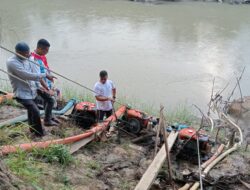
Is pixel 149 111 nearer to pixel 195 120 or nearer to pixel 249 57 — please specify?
pixel 195 120

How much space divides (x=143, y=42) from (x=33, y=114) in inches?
473

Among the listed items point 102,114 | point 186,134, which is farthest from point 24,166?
point 102,114

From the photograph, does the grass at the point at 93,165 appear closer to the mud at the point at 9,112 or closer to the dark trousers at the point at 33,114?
the dark trousers at the point at 33,114

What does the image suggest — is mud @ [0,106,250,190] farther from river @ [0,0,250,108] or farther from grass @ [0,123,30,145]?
river @ [0,0,250,108]

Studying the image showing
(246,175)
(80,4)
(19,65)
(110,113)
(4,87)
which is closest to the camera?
(19,65)

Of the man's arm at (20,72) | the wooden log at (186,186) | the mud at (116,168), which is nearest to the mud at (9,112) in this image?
the mud at (116,168)

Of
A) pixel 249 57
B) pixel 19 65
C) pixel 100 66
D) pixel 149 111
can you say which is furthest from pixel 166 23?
pixel 19 65

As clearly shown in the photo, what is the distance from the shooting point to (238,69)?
13008 millimetres

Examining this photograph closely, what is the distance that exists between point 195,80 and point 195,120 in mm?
4083

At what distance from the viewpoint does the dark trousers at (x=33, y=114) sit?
458 cm

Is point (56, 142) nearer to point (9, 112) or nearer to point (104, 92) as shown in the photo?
point (104, 92)

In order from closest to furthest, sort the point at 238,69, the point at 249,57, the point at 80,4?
the point at 238,69 < the point at 249,57 < the point at 80,4

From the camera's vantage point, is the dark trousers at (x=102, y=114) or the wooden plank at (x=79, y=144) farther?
the dark trousers at (x=102, y=114)

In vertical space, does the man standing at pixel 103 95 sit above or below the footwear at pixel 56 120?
above
